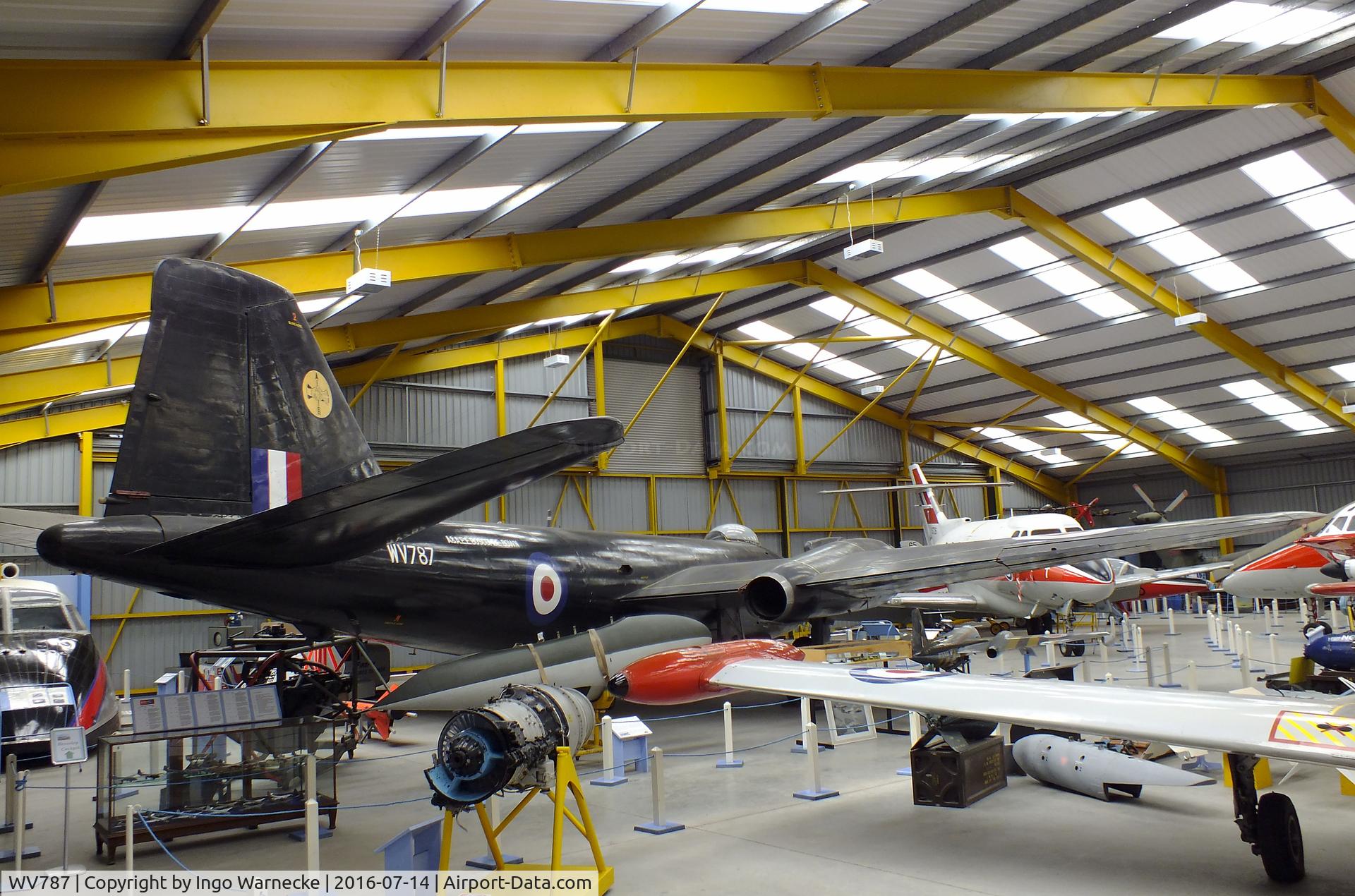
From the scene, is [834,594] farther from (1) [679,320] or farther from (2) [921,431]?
(2) [921,431]

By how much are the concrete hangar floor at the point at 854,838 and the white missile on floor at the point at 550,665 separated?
0.79m

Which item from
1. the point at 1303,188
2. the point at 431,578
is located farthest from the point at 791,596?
the point at 1303,188

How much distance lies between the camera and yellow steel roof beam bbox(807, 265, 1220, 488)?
24578 mm

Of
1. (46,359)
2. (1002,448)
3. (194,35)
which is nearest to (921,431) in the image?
(1002,448)

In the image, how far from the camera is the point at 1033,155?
1683 centimetres

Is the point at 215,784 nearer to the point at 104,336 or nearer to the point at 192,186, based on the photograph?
the point at 192,186

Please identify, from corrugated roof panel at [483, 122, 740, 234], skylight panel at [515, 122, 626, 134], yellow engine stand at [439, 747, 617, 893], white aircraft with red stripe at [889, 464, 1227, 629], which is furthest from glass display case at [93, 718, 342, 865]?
white aircraft with red stripe at [889, 464, 1227, 629]

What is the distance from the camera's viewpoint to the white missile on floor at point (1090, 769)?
7066 mm

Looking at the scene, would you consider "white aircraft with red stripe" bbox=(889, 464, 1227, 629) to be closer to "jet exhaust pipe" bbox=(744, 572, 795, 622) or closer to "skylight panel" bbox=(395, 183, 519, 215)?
"jet exhaust pipe" bbox=(744, 572, 795, 622)

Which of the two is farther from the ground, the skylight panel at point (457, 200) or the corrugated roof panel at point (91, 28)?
the skylight panel at point (457, 200)

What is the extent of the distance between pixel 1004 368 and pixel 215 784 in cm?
2541

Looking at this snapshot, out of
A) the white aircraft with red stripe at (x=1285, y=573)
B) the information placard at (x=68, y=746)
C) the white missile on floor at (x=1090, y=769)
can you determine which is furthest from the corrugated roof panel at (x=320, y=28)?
the white aircraft with red stripe at (x=1285, y=573)

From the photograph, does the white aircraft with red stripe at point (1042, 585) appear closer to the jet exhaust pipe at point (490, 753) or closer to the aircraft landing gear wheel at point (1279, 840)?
the aircraft landing gear wheel at point (1279, 840)

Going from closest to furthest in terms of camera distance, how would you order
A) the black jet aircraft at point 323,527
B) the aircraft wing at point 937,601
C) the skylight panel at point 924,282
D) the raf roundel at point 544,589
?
the black jet aircraft at point 323,527
the raf roundel at point 544,589
the aircraft wing at point 937,601
the skylight panel at point 924,282
